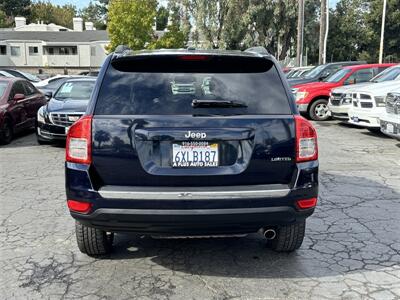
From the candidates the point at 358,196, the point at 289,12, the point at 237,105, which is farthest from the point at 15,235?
the point at 289,12

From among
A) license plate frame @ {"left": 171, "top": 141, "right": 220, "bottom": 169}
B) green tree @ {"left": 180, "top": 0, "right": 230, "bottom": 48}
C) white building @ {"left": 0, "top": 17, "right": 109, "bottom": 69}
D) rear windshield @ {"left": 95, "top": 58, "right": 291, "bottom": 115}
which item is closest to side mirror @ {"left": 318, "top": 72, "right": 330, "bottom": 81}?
rear windshield @ {"left": 95, "top": 58, "right": 291, "bottom": 115}

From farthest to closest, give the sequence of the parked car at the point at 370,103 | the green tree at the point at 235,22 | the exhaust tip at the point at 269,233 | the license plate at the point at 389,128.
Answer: the green tree at the point at 235,22 < the parked car at the point at 370,103 < the license plate at the point at 389,128 < the exhaust tip at the point at 269,233

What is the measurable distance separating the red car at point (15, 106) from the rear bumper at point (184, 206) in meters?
7.77

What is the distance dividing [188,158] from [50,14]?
97702mm

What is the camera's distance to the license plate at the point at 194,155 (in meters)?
3.46

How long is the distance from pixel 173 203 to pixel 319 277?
4.79ft

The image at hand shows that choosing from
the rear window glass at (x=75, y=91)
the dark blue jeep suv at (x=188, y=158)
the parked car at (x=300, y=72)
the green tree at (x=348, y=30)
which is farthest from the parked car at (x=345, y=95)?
the green tree at (x=348, y=30)

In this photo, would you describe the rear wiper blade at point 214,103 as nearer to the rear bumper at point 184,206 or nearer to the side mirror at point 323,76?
the rear bumper at point 184,206

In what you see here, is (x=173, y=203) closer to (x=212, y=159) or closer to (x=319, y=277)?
(x=212, y=159)

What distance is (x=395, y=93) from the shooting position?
8859 mm

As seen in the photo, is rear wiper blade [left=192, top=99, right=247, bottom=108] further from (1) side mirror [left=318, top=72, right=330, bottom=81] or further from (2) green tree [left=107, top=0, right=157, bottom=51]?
(2) green tree [left=107, top=0, right=157, bottom=51]

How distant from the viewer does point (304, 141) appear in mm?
3641

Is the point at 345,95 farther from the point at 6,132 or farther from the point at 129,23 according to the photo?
the point at 129,23

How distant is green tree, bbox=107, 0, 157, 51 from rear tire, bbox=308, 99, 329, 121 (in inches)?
1419
